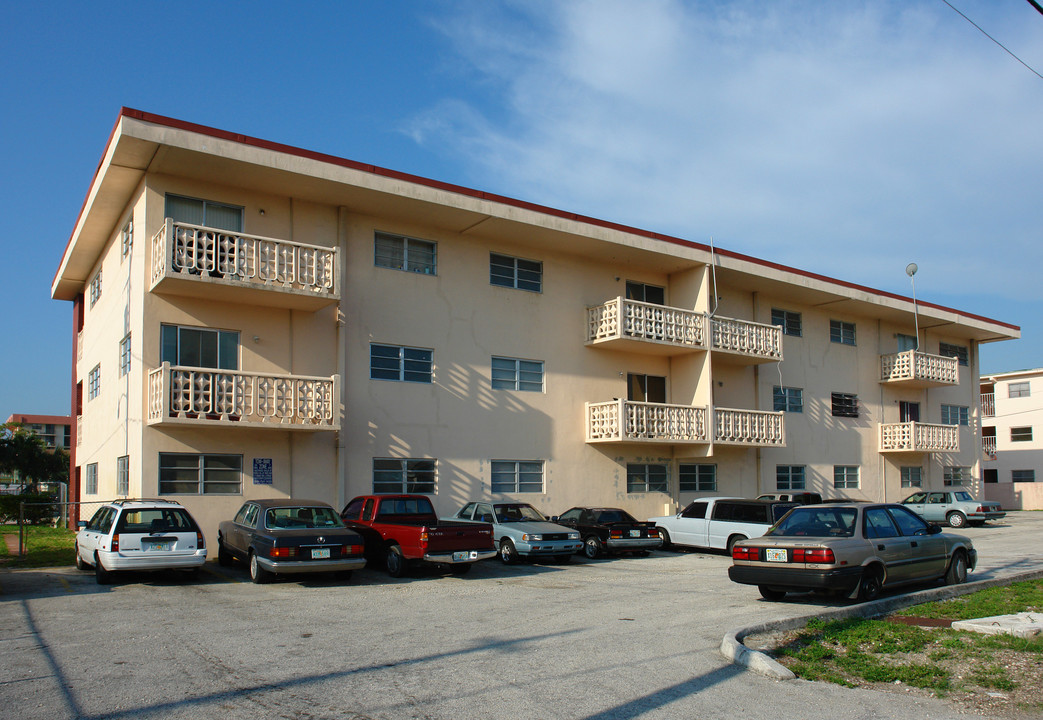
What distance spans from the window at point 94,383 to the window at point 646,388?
15.1 m

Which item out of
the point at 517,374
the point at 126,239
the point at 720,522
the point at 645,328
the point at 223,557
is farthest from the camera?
the point at 645,328

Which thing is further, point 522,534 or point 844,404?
point 844,404

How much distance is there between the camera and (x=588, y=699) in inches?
277

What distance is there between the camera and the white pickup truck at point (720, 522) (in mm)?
19250

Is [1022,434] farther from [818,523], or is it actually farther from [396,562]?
[396,562]

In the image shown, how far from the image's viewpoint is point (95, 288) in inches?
→ 970

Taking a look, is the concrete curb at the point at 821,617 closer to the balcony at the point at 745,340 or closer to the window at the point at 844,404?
the balcony at the point at 745,340

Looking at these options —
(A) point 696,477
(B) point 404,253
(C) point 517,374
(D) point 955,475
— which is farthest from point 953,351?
(B) point 404,253

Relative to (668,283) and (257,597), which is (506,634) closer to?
(257,597)

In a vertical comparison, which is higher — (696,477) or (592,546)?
(696,477)

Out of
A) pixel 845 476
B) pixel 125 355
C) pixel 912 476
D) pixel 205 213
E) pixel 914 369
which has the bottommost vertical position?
pixel 912 476

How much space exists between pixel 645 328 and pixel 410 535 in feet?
37.2

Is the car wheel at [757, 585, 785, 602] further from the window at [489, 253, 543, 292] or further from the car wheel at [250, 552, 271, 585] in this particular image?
the window at [489, 253, 543, 292]

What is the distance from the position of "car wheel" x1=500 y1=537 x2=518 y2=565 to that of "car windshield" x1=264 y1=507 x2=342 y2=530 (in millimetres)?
4153
